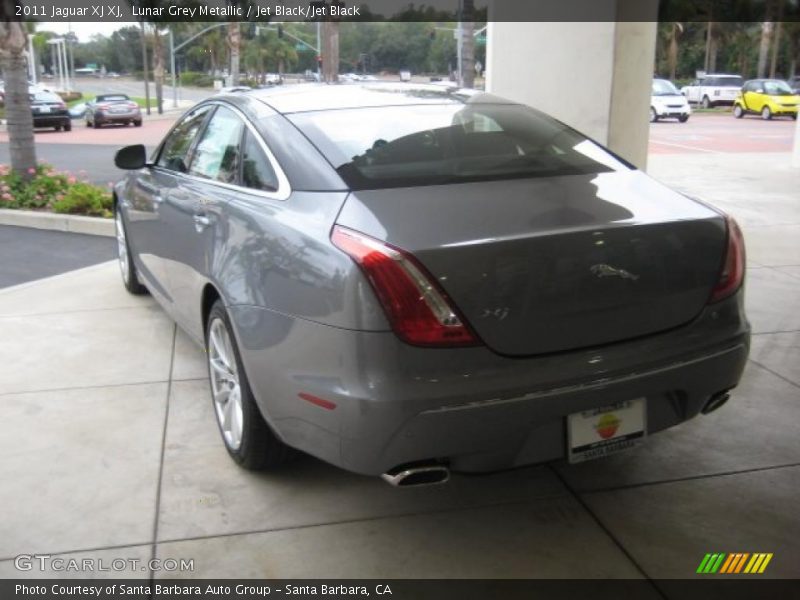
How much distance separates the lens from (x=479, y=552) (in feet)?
9.66

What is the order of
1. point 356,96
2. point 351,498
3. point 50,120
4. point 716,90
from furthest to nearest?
1. point 716,90
2. point 50,120
3. point 356,96
4. point 351,498

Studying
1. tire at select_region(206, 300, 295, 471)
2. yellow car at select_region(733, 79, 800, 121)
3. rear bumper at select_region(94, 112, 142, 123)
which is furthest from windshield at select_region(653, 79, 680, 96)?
tire at select_region(206, 300, 295, 471)

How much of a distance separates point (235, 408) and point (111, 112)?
3027 centimetres

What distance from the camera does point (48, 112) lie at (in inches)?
1117

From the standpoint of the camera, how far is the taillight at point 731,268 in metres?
3.02

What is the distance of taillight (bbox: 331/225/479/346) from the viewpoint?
8.45 ft

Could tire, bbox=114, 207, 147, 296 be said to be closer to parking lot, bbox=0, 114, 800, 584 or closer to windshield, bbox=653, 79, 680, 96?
parking lot, bbox=0, 114, 800, 584

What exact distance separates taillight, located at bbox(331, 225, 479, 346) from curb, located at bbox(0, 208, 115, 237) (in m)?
6.82

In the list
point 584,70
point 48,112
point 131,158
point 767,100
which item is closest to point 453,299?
point 131,158

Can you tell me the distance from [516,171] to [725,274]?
34.4 inches

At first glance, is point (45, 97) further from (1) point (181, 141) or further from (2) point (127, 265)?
(1) point (181, 141)

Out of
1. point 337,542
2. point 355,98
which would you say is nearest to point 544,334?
point 337,542

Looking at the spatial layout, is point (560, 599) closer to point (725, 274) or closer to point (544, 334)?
point (544, 334)

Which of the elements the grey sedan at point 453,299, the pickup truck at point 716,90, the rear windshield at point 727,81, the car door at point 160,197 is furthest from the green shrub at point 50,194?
the rear windshield at point 727,81
